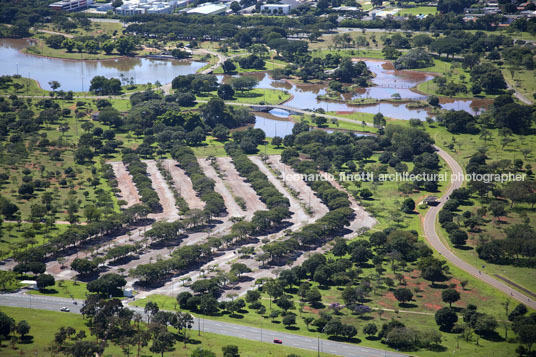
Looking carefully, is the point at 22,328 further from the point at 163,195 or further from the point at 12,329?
the point at 163,195

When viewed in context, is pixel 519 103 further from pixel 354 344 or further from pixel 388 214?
pixel 354 344

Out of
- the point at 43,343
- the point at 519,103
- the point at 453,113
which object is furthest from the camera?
the point at 519,103

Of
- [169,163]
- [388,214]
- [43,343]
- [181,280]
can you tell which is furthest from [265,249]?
[169,163]

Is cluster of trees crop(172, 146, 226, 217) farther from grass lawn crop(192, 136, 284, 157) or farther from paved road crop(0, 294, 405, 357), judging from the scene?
paved road crop(0, 294, 405, 357)

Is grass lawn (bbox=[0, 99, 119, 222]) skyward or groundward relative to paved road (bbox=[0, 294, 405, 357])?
skyward

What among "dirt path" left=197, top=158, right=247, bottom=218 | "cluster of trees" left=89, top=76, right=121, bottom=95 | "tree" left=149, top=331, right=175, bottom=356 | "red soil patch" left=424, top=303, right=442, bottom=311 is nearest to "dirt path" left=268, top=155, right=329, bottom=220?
"dirt path" left=197, top=158, right=247, bottom=218

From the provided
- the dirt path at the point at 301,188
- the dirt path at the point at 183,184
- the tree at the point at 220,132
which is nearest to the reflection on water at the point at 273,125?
the tree at the point at 220,132

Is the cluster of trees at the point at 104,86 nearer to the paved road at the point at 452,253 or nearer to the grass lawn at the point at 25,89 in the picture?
the grass lawn at the point at 25,89

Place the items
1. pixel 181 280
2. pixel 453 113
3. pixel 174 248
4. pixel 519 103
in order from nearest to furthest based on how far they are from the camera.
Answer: pixel 181 280, pixel 174 248, pixel 453 113, pixel 519 103
